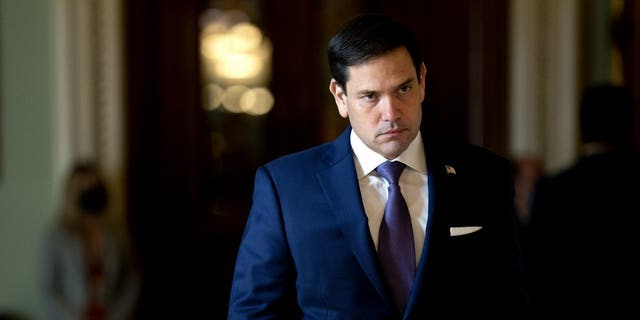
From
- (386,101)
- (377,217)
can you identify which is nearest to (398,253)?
(377,217)

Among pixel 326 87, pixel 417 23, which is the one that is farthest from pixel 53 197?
pixel 417 23

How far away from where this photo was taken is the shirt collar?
5.35ft

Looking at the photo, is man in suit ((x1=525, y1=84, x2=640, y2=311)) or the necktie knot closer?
the necktie knot

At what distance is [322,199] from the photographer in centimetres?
162

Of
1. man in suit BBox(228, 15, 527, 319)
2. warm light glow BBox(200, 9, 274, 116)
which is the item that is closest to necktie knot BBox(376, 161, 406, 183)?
man in suit BBox(228, 15, 527, 319)

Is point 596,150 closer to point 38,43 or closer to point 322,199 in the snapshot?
point 322,199

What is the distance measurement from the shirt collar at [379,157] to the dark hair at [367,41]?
175mm

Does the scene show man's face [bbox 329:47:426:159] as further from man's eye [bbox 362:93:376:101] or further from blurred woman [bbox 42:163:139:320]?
blurred woman [bbox 42:163:139:320]

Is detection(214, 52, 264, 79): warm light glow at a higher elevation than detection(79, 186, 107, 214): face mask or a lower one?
higher

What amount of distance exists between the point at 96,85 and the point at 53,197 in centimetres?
74

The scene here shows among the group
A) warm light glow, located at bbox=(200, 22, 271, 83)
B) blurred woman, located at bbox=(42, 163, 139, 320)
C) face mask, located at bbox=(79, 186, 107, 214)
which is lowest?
blurred woman, located at bbox=(42, 163, 139, 320)

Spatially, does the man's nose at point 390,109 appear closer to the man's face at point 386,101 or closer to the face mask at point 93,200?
the man's face at point 386,101

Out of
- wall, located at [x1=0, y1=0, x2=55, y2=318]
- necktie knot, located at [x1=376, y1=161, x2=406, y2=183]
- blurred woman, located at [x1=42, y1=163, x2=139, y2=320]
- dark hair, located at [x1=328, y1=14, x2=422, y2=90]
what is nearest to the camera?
dark hair, located at [x1=328, y1=14, x2=422, y2=90]

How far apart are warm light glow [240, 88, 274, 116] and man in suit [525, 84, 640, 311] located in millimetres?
2748
